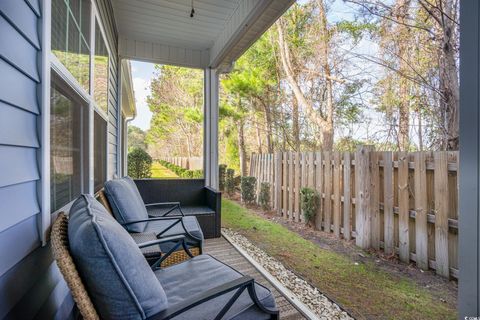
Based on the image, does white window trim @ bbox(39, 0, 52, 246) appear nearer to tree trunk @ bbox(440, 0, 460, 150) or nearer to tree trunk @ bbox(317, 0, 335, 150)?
tree trunk @ bbox(440, 0, 460, 150)

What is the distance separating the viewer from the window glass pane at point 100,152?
2.51 meters

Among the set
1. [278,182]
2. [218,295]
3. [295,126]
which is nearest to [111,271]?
[218,295]

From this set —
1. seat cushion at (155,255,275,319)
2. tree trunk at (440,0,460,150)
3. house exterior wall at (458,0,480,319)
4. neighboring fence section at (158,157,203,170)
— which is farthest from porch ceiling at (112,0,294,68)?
neighboring fence section at (158,157,203,170)

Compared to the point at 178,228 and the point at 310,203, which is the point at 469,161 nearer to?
the point at 178,228

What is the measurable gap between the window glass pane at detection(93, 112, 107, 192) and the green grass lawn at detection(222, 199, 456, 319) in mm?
2207

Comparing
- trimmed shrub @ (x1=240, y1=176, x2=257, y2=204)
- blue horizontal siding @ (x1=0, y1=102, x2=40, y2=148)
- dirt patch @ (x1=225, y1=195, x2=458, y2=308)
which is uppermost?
blue horizontal siding @ (x1=0, y1=102, x2=40, y2=148)

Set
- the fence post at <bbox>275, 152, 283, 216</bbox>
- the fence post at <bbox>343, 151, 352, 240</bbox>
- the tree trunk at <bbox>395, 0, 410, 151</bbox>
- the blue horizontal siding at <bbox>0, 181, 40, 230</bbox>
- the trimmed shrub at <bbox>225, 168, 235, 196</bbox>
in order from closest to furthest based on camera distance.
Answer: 1. the blue horizontal siding at <bbox>0, 181, 40, 230</bbox>
2. the fence post at <bbox>343, 151, 352, 240</bbox>
3. the tree trunk at <bbox>395, 0, 410, 151</bbox>
4. the fence post at <bbox>275, 152, 283, 216</bbox>
5. the trimmed shrub at <bbox>225, 168, 235, 196</bbox>

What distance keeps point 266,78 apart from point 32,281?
7068 millimetres

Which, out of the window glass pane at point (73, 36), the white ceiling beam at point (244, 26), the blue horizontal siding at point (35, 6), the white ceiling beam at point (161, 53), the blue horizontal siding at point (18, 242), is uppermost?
the white ceiling beam at point (161, 53)

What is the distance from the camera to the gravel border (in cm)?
195

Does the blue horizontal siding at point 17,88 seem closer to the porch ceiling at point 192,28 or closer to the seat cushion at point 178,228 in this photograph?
the seat cushion at point 178,228

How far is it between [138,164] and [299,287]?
4443 mm

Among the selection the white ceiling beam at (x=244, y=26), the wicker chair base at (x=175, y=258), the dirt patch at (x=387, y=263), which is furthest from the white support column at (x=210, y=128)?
the wicker chair base at (x=175, y=258)

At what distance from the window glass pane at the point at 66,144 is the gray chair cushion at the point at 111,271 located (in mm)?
469
